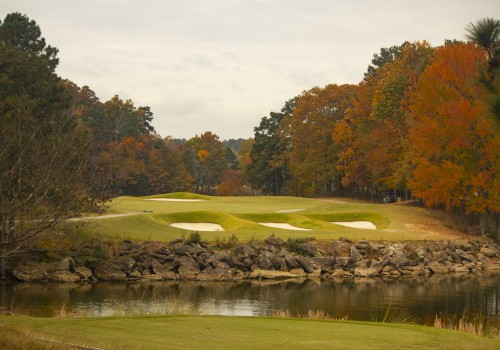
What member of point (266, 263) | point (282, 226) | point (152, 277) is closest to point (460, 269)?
point (266, 263)

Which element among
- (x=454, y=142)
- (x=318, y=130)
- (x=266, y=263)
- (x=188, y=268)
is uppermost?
(x=318, y=130)

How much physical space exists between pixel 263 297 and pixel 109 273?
357 inches

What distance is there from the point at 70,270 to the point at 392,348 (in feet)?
80.6

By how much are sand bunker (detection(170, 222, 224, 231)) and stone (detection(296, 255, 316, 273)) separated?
9807 mm

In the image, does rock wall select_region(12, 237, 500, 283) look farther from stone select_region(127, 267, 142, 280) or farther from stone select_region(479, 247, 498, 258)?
stone select_region(479, 247, 498, 258)

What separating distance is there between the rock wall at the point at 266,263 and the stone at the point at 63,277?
14 millimetres

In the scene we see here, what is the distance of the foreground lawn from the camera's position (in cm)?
1362

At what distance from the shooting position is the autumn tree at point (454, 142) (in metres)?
50.1

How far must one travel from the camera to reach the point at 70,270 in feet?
117

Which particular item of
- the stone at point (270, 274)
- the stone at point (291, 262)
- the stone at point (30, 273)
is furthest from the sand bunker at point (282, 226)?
the stone at point (30, 273)

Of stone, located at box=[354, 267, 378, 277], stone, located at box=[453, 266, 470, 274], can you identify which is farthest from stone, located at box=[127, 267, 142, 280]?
stone, located at box=[453, 266, 470, 274]

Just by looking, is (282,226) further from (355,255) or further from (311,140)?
(311,140)

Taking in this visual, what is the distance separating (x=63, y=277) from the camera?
34625 mm

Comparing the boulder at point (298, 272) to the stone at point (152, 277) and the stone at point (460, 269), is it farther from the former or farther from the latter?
the stone at point (460, 269)
